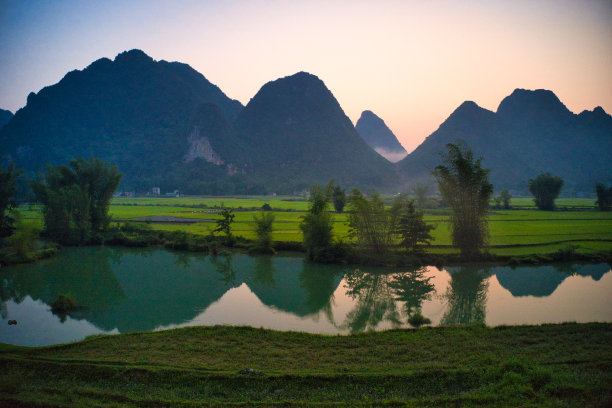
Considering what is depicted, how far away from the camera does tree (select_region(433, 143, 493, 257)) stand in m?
17.5

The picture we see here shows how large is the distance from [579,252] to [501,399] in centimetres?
1546

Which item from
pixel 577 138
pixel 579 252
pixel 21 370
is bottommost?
pixel 21 370

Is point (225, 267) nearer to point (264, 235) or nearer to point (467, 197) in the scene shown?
point (264, 235)

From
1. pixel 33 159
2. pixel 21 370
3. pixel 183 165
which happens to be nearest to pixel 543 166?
pixel 183 165

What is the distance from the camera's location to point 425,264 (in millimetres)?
16984

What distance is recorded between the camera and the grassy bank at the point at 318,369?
561 cm

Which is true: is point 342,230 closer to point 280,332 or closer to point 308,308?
point 308,308

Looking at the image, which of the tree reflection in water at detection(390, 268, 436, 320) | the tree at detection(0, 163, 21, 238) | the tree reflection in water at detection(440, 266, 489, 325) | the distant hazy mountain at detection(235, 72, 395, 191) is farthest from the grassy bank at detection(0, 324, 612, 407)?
the distant hazy mountain at detection(235, 72, 395, 191)

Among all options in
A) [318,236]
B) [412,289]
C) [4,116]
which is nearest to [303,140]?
[318,236]

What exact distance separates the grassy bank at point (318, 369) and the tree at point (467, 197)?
910cm

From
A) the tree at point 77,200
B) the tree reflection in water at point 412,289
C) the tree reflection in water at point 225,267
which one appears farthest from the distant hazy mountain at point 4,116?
the tree reflection in water at point 412,289

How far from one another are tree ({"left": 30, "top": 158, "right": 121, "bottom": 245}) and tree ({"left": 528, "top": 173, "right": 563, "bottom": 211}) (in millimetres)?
39076

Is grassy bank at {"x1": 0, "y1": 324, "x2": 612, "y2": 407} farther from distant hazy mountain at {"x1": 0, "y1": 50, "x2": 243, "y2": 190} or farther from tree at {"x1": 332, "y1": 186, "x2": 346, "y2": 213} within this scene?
distant hazy mountain at {"x1": 0, "y1": 50, "x2": 243, "y2": 190}

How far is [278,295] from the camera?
12820 millimetres
